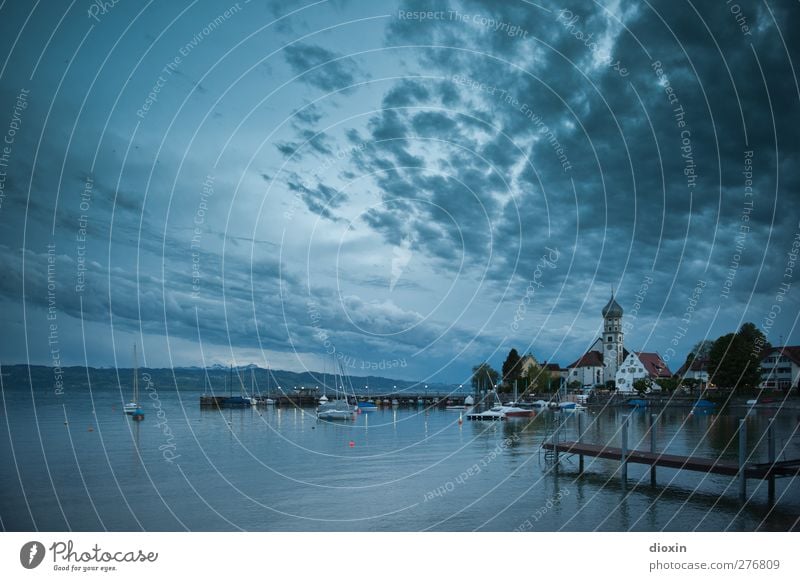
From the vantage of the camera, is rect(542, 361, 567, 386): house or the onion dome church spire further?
rect(542, 361, 567, 386): house

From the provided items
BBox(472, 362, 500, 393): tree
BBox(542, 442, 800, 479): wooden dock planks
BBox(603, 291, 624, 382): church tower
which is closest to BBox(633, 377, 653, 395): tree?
BBox(603, 291, 624, 382): church tower

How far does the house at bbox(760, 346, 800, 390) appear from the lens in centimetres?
7431

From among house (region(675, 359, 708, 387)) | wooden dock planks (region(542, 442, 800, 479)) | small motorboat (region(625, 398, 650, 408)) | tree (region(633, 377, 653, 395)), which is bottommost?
small motorboat (region(625, 398, 650, 408))

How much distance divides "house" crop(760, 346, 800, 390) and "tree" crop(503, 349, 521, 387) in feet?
106

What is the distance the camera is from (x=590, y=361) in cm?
11988

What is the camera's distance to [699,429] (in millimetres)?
43250

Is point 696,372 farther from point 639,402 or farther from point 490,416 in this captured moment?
point 490,416

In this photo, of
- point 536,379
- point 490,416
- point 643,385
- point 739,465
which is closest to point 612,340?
point 536,379

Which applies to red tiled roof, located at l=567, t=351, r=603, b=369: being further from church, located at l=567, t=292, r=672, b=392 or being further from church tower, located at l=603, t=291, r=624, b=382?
church tower, located at l=603, t=291, r=624, b=382

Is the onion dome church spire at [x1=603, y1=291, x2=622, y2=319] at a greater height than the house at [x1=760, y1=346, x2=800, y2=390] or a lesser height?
greater

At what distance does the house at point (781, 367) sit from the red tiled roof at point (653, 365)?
2239cm

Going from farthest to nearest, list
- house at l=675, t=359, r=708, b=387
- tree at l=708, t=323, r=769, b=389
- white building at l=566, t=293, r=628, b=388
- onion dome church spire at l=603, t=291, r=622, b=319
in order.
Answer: white building at l=566, t=293, r=628, b=388
onion dome church spire at l=603, t=291, r=622, b=319
house at l=675, t=359, r=708, b=387
tree at l=708, t=323, r=769, b=389
